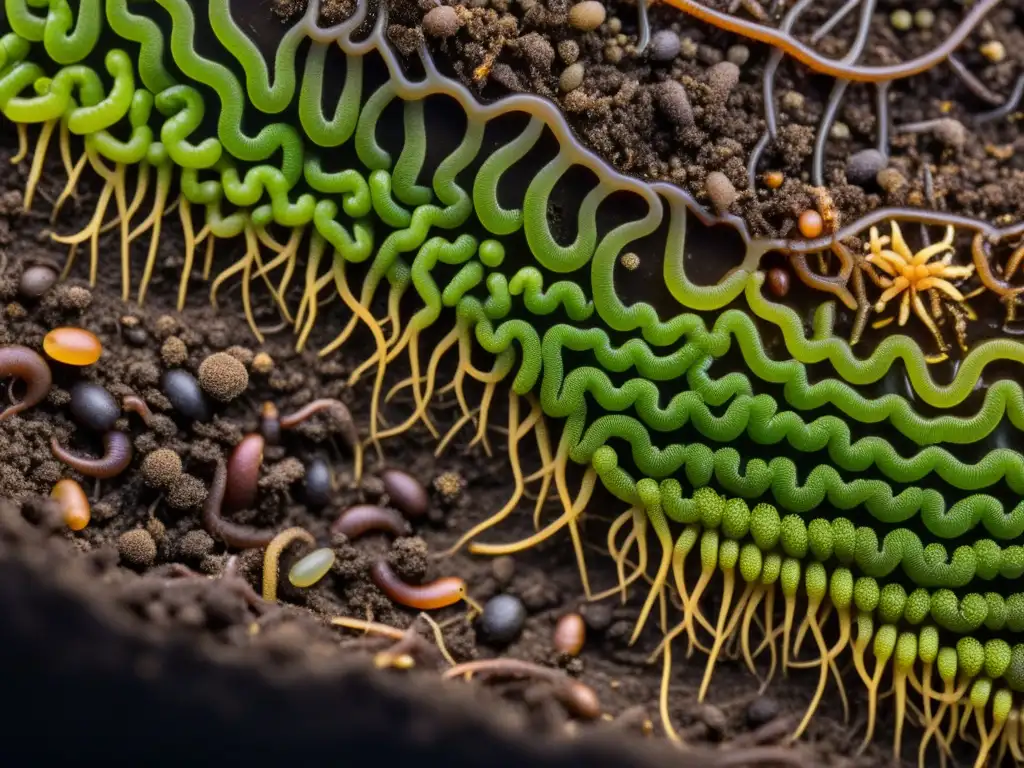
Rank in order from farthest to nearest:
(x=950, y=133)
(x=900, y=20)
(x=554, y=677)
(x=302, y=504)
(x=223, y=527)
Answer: (x=900, y=20), (x=950, y=133), (x=302, y=504), (x=223, y=527), (x=554, y=677)

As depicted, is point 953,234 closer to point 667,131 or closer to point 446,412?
point 667,131

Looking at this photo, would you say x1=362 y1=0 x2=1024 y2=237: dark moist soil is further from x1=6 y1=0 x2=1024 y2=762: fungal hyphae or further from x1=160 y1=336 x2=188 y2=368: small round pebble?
x1=160 y1=336 x2=188 y2=368: small round pebble

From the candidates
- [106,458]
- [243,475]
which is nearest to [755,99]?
[243,475]

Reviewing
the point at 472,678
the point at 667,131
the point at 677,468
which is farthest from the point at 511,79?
the point at 472,678

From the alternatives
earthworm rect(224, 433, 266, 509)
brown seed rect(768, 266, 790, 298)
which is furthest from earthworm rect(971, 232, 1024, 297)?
earthworm rect(224, 433, 266, 509)

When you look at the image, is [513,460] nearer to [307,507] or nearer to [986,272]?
[307,507]

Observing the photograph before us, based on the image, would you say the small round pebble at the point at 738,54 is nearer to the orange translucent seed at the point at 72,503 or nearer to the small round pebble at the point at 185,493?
the small round pebble at the point at 185,493

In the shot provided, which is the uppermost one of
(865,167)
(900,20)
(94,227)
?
(900,20)
